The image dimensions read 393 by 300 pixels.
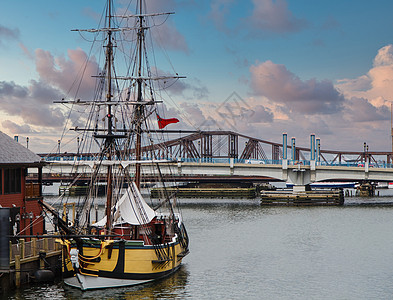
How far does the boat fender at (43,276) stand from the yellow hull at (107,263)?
0.96m

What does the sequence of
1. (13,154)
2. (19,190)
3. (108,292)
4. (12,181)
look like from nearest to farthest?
(108,292) → (12,181) → (19,190) → (13,154)

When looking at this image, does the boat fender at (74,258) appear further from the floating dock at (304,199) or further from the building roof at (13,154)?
the floating dock at (304,199)

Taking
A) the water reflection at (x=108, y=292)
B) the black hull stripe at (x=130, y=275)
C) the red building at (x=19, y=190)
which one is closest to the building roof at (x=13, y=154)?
the red building at (x=19, y=190)

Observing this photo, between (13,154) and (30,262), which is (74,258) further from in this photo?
(13,154)

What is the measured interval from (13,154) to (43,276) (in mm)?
10081

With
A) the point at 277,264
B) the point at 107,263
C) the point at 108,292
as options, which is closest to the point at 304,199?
the point at 277,264

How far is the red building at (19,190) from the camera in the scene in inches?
1597

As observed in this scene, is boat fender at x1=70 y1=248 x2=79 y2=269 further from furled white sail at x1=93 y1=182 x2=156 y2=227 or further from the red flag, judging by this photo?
the red flag

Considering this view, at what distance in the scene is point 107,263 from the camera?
36344 millimetres

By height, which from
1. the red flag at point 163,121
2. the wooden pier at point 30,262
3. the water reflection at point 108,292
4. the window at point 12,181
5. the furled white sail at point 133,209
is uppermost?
the red flag at point 163,121

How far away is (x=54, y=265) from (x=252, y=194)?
107177 millimetres

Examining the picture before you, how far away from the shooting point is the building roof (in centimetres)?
4131

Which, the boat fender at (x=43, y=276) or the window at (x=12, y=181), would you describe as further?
the window at (x=12, y=181)

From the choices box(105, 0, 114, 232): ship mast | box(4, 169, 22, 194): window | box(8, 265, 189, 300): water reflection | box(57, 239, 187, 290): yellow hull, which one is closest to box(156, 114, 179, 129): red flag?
box(105, 0, 114, 232): ship mast
